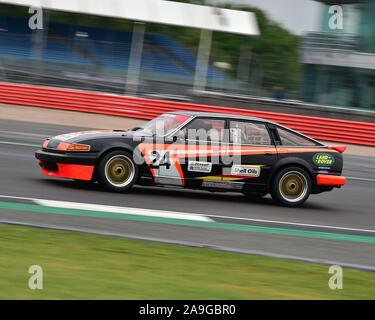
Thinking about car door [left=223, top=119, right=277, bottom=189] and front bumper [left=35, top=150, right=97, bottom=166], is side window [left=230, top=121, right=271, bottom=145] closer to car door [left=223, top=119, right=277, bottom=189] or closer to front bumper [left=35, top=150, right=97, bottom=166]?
car door [left=223, top=119, right=277, bottom=189]

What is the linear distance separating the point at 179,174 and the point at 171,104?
12251 millimetres

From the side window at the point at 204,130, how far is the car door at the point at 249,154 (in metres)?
0.18

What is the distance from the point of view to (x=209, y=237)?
24.7ft

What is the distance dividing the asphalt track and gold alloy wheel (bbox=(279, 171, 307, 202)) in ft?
0.74

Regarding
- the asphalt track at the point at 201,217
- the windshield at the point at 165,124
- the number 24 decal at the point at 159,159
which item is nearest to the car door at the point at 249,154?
the asphalt track at the point at 201,217

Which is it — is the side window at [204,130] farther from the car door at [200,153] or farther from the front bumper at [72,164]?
the front bumper at [72,164]

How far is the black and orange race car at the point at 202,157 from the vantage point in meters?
9.40

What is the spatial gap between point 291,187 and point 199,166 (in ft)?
5.43

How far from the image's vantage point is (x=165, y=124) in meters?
9.93

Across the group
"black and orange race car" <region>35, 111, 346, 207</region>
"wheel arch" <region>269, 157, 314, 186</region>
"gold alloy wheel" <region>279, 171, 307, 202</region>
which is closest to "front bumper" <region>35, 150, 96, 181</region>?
"black and orange race car" <region>35, 111, 346, 207</region>

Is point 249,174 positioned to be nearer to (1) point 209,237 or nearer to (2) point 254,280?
(1) point 209,237

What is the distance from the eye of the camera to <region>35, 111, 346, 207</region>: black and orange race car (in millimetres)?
9398

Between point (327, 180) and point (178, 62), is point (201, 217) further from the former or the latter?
point (178, 62)

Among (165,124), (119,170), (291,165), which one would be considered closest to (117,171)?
(119,170)
